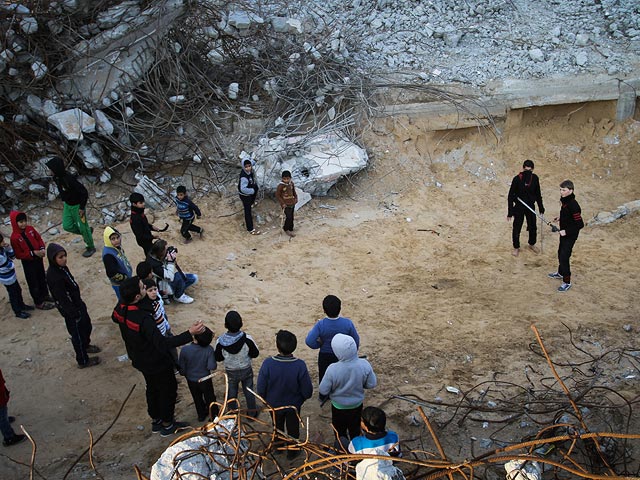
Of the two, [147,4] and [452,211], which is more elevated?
[147,4]

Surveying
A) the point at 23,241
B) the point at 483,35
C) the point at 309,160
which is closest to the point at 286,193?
the point at 309,160

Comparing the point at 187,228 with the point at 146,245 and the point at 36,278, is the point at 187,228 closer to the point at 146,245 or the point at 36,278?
the point at 146,245

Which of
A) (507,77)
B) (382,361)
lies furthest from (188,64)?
(382,361)

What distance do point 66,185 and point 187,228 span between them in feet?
5.84

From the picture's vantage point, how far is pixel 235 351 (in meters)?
5.02

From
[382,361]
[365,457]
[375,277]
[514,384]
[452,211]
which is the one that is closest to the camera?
[365,457]

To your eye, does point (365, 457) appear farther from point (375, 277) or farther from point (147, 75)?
point (147, 75)

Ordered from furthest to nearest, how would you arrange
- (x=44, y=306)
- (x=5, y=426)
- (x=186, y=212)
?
(x=186, y=212), (x=44, y=306), (x=5, y=426)

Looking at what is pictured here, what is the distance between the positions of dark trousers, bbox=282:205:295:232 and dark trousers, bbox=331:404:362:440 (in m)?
4.40

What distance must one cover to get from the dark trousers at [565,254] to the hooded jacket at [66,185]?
6405 millimetres

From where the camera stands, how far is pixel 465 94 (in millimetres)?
10938

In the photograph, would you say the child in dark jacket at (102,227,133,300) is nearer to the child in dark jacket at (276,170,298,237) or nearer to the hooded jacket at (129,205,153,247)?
→ the hooded jacket at (129,205,153,247)

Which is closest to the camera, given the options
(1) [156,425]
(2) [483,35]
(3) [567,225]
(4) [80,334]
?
(1) [156,425]

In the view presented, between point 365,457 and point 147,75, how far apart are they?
28.3 feet
